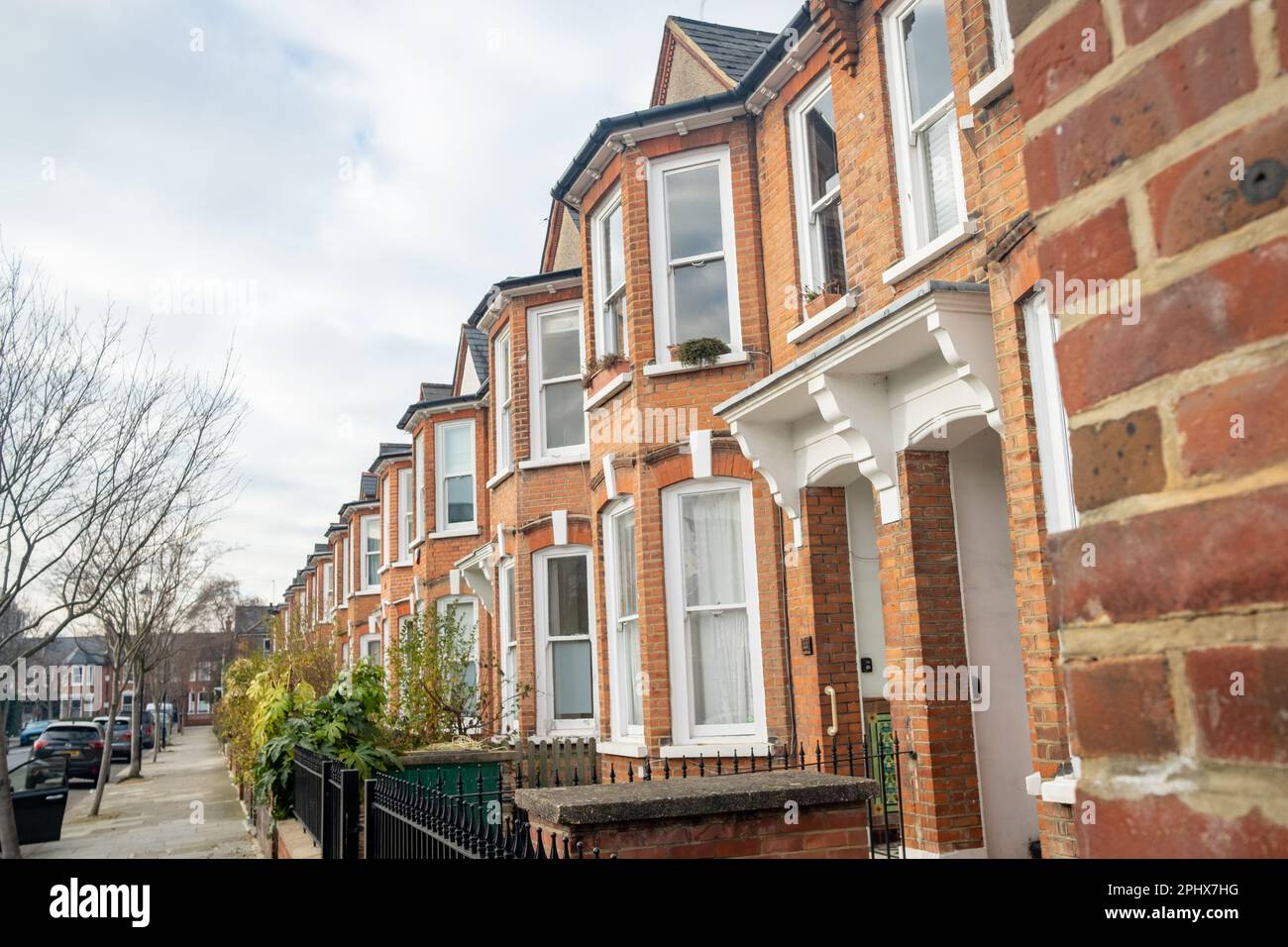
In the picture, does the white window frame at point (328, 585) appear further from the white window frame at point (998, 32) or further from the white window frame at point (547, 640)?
the white window frame at point (998, 32)

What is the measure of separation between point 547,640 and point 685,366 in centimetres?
557

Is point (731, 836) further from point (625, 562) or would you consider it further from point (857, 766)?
point (625, 562)

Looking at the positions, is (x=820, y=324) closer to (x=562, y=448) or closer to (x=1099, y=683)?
(x=562, y=448)

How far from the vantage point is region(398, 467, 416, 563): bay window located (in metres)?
27.0

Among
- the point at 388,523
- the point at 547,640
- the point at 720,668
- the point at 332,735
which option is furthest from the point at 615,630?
the point at 388,523

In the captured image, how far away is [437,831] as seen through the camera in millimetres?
4324

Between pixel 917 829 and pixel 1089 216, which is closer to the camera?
pixel 1089 216

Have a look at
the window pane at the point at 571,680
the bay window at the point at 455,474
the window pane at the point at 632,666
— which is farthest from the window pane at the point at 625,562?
the bay window at the point at 455,474

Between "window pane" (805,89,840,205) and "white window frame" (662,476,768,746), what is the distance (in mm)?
2942

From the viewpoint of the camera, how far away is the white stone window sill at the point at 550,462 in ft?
50.2
